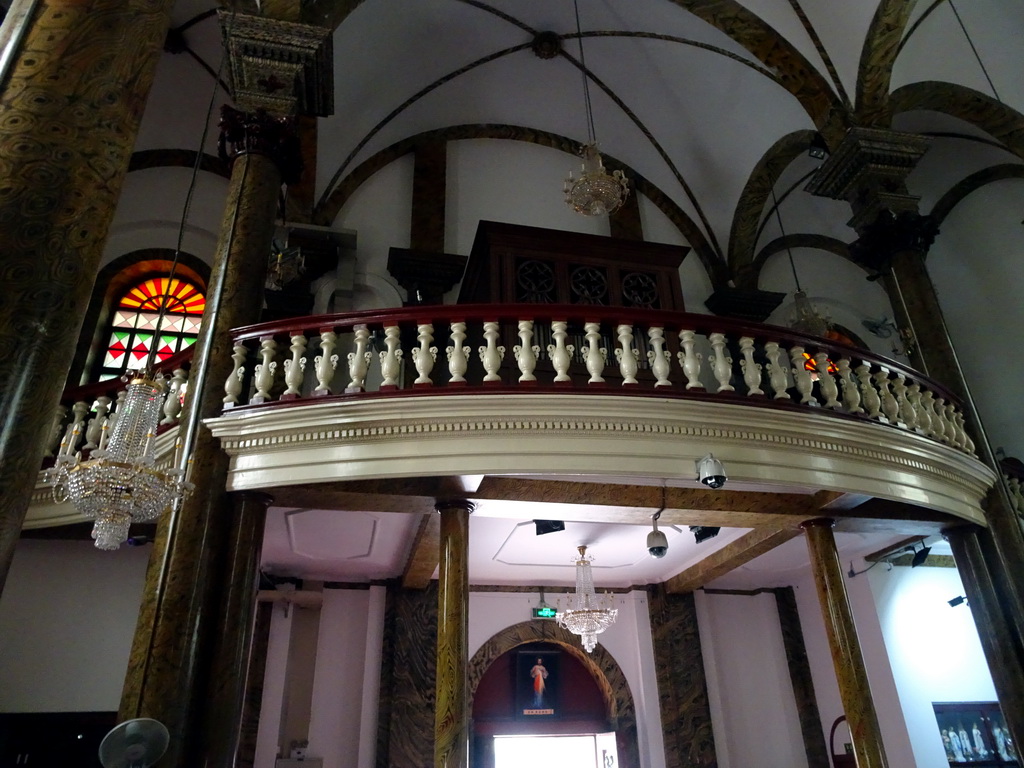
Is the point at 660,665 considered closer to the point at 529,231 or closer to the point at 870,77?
the point at 529,231

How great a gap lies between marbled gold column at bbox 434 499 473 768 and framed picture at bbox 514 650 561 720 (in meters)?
4.58

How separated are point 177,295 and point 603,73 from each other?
261 inches

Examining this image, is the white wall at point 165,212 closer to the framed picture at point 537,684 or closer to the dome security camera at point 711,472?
the framed picture at point 537,684

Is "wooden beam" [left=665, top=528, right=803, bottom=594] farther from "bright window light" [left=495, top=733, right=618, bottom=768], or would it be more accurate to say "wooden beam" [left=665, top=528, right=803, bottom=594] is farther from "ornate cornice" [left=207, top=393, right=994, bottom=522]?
"bright window light" [left=495, top=733, right=618, bottom=768]

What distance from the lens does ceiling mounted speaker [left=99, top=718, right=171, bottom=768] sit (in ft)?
11.6

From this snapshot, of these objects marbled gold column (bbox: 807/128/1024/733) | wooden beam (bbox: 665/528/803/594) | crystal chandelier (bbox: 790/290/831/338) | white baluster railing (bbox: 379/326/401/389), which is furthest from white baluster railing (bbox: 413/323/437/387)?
crystal chandelier (bbox: 790/290/831/338)

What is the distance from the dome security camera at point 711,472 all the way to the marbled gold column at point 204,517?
328 cm

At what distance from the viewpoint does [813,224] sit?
11.5 metres

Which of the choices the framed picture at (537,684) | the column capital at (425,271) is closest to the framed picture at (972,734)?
the framed picture at (537,684)

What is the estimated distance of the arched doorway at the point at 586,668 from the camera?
881 centimetres

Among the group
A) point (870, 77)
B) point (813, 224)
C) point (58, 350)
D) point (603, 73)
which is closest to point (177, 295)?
point (603, 73)

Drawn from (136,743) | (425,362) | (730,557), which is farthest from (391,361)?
(730,557)

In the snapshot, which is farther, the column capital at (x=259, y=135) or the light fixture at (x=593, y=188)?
the light fixture at (x=593, y=188)

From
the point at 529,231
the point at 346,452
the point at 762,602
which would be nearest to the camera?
the point at 346,452
